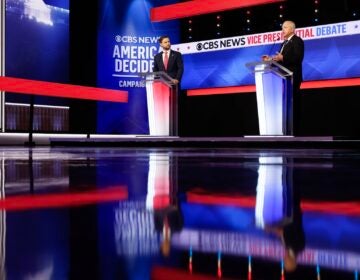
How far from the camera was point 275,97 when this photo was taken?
4809 mm

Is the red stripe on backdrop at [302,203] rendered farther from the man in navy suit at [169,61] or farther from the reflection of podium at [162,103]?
the man in navy suit at [169,61]

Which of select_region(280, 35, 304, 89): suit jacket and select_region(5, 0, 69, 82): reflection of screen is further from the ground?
select_region(5, 0, 69, 82): reflection of screen

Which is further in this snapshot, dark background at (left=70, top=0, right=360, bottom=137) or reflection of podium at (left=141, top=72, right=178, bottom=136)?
dark background at (left=70, top=0, right=360, bottom=137)

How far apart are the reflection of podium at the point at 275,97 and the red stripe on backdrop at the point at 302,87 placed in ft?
6.62

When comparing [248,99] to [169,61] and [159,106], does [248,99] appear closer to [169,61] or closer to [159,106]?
[169,61]

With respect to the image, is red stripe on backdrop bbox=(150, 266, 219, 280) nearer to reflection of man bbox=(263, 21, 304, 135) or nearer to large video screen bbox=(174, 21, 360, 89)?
reflection of man bbox=(263, 21, 304, 135)

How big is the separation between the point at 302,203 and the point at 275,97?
171 inches

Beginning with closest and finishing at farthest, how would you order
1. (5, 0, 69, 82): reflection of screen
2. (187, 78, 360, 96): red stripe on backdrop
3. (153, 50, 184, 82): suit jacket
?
(153, 50, 184, 82): suit jacket
(187, 78, 360, 96): red stripe on backdrop
(5, 0, 69, 82): reflection of screen

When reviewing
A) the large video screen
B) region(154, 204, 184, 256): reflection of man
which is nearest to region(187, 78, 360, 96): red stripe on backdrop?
the large video screen

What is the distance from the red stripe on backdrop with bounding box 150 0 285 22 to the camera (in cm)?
723

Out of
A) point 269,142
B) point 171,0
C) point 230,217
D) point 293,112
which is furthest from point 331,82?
point 230,217

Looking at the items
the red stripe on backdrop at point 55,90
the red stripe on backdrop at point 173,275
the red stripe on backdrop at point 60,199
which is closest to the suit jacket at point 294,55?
the red stripe on backdrop at point 55,90

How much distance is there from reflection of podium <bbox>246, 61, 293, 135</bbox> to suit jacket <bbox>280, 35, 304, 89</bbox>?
95mm

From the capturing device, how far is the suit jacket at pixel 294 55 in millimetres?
4781
